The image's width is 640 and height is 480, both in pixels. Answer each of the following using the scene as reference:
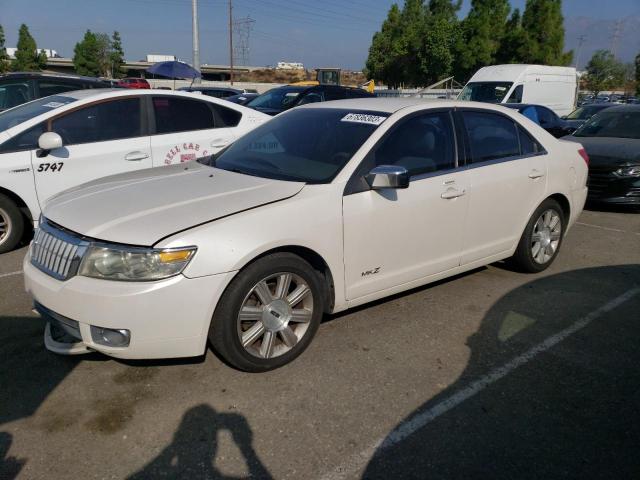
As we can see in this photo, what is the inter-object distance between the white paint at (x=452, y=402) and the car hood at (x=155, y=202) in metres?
1.48

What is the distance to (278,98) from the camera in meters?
12.5

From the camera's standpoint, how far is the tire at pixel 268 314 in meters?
3.07

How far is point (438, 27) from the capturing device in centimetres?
4372

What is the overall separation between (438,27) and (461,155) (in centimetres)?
4366

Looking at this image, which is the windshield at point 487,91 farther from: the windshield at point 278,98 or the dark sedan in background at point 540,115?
the windshield at point 278,98

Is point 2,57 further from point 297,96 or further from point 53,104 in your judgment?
point 53,104

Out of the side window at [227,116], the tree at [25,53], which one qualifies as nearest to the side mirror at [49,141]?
the side window at [227,116]

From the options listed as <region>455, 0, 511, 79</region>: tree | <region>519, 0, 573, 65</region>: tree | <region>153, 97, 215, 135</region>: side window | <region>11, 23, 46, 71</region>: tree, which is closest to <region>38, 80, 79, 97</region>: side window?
<region>153, 97, 215, 135</region>: side window

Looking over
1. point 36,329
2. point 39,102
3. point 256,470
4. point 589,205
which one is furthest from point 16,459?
point 589,205

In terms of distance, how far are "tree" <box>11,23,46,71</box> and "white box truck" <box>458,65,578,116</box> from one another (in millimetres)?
59918

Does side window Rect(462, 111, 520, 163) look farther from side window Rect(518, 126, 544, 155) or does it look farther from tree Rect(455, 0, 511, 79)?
tree Rect(455, 0, 511, 79)

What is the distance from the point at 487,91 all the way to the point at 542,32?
30489 millimetres

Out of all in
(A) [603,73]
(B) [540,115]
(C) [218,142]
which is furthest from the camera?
(A) [603,73]

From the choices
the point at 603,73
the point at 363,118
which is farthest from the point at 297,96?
the point at 603,73
